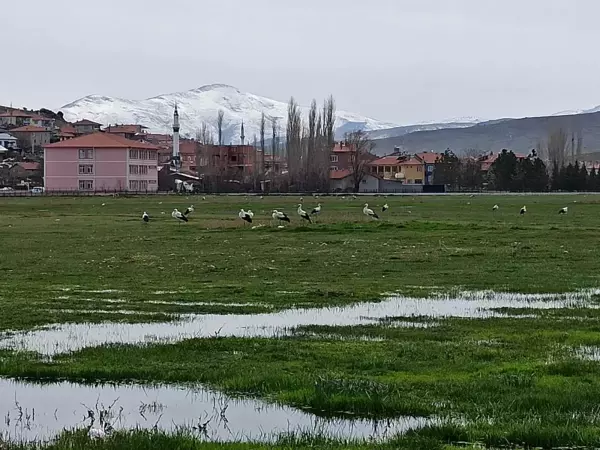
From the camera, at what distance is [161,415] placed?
32.3ft

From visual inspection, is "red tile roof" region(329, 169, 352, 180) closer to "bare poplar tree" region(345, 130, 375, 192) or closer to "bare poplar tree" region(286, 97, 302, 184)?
"bare poplar tree" region(345, 130, 375, 192)

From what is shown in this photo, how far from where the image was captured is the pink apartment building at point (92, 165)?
14112 centimetres

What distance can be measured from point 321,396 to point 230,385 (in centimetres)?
142

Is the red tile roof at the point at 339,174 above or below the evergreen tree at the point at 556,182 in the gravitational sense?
above

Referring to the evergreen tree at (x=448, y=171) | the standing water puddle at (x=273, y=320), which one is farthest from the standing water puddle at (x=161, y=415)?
the evergreen tree at (x=448, y=171)

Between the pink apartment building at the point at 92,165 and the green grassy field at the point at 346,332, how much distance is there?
104179mm

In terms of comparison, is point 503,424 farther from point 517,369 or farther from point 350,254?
point 350,254

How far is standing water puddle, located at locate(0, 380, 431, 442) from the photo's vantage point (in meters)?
9.12

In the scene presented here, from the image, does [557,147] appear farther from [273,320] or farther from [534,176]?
[273,320]

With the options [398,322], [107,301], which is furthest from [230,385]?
[107,301]

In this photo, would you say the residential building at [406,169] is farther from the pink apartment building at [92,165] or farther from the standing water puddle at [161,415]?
the standing water puddle at [161,415]

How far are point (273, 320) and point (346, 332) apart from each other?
203 cm

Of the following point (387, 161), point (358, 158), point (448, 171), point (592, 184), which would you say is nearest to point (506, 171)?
point (592, 184)

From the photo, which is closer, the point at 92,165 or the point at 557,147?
the point at 92,165
